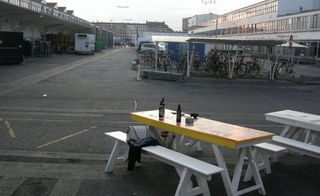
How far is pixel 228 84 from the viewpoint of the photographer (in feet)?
77.8

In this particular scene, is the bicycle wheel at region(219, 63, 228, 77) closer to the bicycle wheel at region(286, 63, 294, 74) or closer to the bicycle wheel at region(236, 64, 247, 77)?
the bicycle wheel at region(236, 64, 247, 77)

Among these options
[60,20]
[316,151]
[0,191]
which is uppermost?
[60,20]

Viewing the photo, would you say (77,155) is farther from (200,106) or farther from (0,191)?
(200,106)

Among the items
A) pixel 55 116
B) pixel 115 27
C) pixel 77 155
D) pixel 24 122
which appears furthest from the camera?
pixel 115 27

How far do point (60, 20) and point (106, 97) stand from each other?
117 feet

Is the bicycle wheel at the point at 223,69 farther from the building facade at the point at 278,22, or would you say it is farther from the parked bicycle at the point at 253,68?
the building facade at the point at 278,22

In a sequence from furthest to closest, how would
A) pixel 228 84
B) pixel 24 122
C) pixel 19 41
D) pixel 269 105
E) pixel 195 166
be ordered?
1. pixel 19 41
2. pixel 228 84
3. pixel 269 105
4. pixel 24 122
5. pixel 195 166

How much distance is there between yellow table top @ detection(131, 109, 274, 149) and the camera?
235 inches

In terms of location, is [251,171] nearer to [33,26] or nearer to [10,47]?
[10,47]

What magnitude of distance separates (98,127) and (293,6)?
237ft

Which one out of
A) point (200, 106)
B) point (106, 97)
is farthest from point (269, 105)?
point (106, 97)

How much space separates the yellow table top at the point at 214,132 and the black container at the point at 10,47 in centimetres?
2542

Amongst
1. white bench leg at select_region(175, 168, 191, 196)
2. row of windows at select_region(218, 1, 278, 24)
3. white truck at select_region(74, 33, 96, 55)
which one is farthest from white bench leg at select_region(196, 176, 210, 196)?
row of windows at select_region(218, 1, 278, 24)

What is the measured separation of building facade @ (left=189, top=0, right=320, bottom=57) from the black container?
36.0 m
